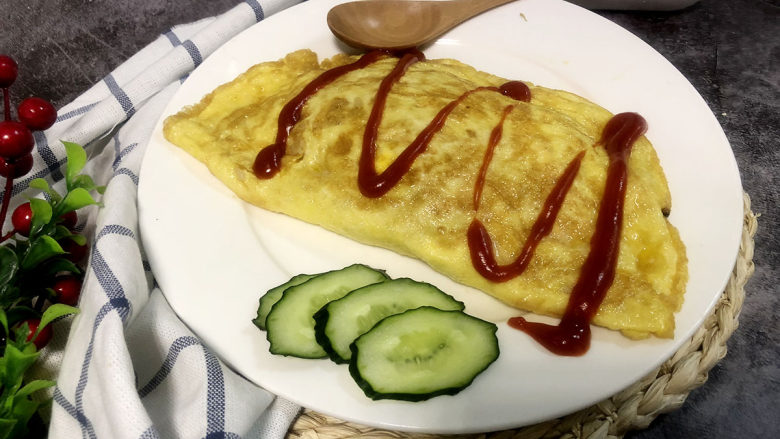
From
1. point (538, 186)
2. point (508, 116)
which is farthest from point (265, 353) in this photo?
point (508, 116)

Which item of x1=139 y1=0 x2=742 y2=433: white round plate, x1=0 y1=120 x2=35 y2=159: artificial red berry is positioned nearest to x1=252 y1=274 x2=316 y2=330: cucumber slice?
x1=139 y1=0 x2=742 y2=433: white round plate

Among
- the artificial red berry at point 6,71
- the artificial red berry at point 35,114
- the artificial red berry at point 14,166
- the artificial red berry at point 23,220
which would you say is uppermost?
the artificial red berry at point 6,71

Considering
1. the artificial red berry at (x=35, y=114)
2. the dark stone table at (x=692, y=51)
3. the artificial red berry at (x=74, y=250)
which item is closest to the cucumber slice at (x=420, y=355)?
the artificial red berry at (x=74, y=250)

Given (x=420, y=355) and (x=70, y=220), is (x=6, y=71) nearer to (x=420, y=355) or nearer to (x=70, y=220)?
(x=70, y=220)

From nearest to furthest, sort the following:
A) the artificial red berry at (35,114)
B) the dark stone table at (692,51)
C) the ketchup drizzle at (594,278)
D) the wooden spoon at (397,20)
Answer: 1. the ketchup drizzle at (594,278)
2. the artificial red berry at (35,114)
3. the wooden spoon at (397,20)
4. the dark stone table at (692,51)

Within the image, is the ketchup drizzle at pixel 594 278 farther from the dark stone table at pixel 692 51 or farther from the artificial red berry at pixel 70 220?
the artificial red berry at pixel 70 220

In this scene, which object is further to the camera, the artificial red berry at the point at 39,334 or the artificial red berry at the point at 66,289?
the artificial red berry at the point at 66,289

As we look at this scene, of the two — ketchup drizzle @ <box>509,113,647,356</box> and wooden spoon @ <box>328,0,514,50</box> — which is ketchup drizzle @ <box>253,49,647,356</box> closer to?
ketchup drizzle @ <box>509,113,647,356</box>
